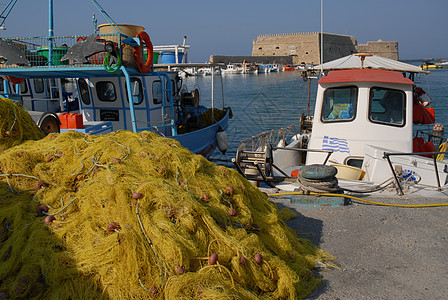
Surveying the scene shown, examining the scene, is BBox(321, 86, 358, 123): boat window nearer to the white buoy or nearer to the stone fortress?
the white buoy

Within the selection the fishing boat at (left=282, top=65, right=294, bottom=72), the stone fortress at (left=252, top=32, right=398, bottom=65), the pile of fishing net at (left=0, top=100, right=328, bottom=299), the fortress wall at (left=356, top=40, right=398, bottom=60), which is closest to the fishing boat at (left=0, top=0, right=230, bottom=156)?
the pile of fishing net at (left=0, top=100, right=328, bottom=299)

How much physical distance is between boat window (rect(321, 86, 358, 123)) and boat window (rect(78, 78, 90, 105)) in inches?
271

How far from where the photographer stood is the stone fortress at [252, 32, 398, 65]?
84.4 meters

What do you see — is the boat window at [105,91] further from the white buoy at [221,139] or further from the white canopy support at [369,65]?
the white canopy support at [369,65]

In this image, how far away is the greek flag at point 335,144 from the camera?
7902 millimetres

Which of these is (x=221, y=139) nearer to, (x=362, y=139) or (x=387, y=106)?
(x=362, y=139)

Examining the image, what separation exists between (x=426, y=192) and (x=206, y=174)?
4.07m

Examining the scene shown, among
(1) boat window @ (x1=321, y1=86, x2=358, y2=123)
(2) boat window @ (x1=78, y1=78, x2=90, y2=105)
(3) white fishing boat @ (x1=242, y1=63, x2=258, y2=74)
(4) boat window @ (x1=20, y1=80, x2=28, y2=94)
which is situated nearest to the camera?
(1) boat window @ (x1=321, y1=86, x2=358, y2=123)

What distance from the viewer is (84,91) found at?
11469 millimetres

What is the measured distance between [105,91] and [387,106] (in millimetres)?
7443

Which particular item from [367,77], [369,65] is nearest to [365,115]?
[367,77]

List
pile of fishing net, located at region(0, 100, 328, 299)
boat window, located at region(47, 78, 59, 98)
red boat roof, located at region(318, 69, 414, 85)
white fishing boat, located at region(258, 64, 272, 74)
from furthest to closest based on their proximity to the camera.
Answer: white fishing boat, located at region(258, 64, 272, 74)
boat window, located at region(47, 78, 59, 98)
red boat roof, located at region(318, 69, 414, 85)
pile of fishing net, located at region(0, 100, 328, 299)

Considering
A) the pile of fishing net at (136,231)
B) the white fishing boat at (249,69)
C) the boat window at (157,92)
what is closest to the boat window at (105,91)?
the boat window at (157,92)

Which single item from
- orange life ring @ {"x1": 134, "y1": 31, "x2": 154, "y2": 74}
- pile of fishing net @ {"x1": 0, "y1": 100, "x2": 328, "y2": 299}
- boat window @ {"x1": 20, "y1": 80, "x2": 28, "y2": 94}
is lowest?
pile of fishing net @ {"x1": 0, "y1": 100, "x2": 328, "y2": 299}
